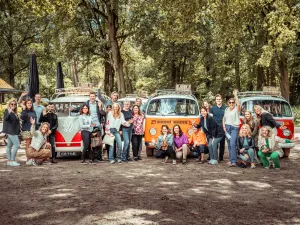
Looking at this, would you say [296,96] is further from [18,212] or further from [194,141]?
[18,212]

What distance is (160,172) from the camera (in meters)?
9.89

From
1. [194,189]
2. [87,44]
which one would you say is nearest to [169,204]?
[194,189]

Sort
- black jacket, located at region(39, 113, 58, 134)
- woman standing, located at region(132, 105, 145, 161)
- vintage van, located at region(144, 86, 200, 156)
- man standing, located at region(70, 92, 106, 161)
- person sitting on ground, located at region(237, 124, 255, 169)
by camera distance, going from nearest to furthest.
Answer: person sitting on ground, located at region(237, 124, 255, 169)
black jacket, located at region(39, 113, 58, 134)
man standing, located at region(70, 92, 106, 161)
woman standing, located at region(132, 105, 145, 161)
vintage van, located at region(144, 86, 200, 156)

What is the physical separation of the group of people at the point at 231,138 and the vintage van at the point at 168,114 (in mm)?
518

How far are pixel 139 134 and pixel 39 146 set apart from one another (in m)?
3.00

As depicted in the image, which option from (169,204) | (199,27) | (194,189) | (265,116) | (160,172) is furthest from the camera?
(199,27)

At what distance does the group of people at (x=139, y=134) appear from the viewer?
1091cm

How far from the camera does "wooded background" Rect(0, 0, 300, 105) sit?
15469 millimetres

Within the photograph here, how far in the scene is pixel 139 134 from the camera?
39.6ft

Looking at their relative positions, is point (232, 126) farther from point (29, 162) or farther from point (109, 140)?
point (29, 162)

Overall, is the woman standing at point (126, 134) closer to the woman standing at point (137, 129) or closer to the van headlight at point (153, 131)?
the woman standing at point (137, 129)

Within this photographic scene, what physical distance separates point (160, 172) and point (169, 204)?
332 cm

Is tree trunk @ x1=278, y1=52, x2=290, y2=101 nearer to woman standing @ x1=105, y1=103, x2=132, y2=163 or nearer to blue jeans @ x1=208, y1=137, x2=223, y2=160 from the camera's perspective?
blue jeans @ x1=208, y1=137, x2=223, y2=160

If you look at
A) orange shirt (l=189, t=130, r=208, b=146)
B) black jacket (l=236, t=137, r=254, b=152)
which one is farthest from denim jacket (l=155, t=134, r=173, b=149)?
black jacket (l=236, t=137, r=254, b=152)
